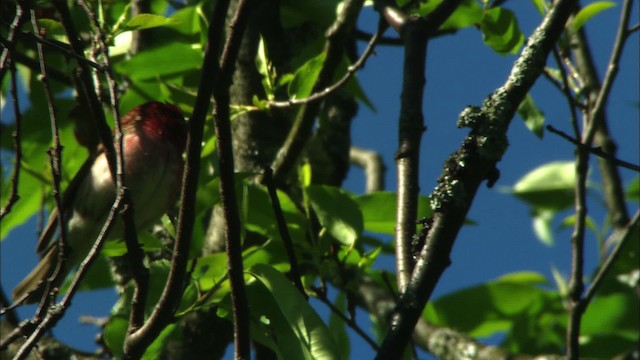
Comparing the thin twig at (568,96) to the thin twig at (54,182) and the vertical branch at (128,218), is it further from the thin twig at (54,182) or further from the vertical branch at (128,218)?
the thin twig at (54,182)

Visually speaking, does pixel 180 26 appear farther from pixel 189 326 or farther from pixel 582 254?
pixel 582 254

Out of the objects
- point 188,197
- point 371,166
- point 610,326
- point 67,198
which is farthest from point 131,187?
point 371,166

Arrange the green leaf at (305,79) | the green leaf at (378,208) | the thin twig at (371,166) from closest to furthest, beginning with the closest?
1. the green leaf at (305,79)
2. the green leaf at (378,208)
3. the thin twig at (371,166)

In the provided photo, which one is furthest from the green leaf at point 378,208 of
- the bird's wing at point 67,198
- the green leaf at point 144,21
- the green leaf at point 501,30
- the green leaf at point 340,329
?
the bird's wing at point 67,198

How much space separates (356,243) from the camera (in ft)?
12.4

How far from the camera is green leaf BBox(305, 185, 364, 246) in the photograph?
11.9 feet

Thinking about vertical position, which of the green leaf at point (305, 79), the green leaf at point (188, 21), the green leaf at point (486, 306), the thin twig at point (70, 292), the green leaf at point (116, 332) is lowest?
the green leaf at point (486, 306)

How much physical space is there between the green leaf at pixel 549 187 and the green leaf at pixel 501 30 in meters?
2.23

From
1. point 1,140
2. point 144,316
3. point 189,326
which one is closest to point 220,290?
point 144,316

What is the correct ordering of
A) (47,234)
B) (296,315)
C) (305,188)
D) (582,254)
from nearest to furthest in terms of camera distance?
1. (296,315)
2. (305,188)
3. (582,254)
4. (47,234)

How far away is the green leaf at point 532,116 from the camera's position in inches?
158

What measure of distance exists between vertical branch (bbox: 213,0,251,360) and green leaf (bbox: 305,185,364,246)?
762mm

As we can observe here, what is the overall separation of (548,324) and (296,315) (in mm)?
2588

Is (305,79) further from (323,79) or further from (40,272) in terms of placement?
(40,272)
